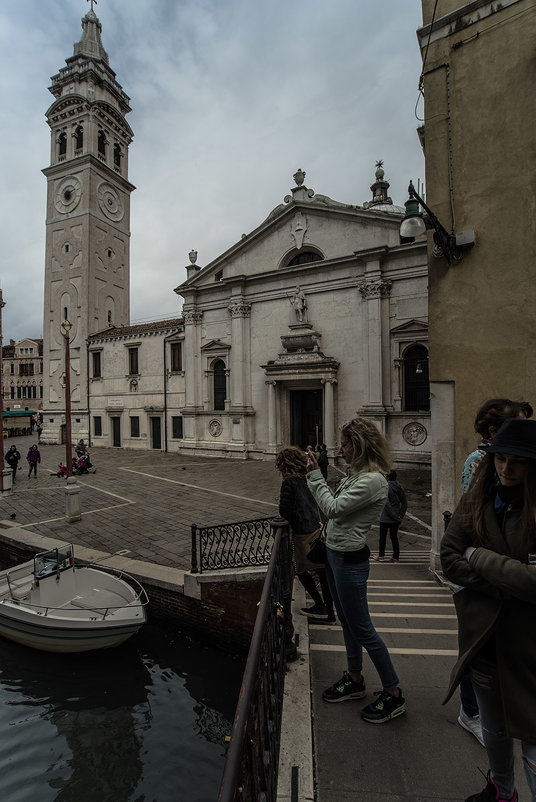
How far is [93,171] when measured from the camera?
28516 millimetres

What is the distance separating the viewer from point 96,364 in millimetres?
27266

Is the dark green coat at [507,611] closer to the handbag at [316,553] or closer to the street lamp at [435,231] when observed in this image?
the handbag at [316,553]

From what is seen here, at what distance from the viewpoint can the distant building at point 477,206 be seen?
4.77 metres

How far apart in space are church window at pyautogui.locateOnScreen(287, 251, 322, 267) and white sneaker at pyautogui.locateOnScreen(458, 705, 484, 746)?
60.6ft

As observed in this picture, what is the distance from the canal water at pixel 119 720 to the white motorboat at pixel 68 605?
0.42m

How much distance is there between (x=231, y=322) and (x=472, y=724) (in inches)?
785

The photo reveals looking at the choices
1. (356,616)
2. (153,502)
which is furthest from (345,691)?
(153,502)

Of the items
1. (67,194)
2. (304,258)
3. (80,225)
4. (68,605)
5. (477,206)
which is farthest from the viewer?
(67,194)

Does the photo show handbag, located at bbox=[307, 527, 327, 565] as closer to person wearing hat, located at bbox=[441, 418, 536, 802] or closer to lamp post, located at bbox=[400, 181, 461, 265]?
person wearing hat, located at bbox=[441, 418, 536, 802]

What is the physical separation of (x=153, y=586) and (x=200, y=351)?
53.8ft

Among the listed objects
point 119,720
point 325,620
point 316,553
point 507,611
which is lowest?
point 119,720

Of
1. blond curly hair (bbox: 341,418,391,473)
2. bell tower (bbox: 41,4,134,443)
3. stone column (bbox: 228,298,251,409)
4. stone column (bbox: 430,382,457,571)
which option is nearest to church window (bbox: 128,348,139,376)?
bell tower (bbox: 41,4,134,443)

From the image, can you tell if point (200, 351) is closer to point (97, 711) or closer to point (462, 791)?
point (97, 711)

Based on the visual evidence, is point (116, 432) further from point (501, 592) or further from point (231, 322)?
point (501, 592)
